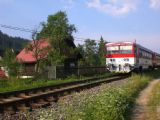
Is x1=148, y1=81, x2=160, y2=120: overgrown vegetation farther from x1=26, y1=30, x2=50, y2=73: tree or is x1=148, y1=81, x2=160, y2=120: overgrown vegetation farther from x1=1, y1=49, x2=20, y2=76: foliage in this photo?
x1=26, y1=30, x2=50, y2=73: tree

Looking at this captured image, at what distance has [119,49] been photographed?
31.8 meters

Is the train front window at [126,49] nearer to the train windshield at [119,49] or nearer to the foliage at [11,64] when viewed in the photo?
the train windshield at [119,49]

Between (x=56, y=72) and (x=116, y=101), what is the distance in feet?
65.0

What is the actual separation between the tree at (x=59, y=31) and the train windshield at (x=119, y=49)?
628 cm

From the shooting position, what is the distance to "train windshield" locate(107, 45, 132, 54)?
31.2 meters

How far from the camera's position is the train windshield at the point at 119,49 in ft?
102

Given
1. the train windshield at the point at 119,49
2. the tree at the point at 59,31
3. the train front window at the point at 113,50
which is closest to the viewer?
the train windshield at the point at 119,49

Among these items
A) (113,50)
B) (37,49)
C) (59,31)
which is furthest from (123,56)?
(59,31)

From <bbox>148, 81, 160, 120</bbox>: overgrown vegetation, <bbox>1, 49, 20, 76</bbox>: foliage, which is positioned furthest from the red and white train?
<bbox>148, 81, 160, 120</bbox>: overgrown vegetation

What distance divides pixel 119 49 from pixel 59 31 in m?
9.17

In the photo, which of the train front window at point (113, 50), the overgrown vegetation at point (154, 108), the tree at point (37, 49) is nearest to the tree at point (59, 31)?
the tree at point (37, 49)

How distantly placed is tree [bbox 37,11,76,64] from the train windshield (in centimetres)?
628

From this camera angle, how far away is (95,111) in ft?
30.3

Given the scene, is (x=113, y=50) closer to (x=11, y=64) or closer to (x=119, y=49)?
(x=119, y=49)
